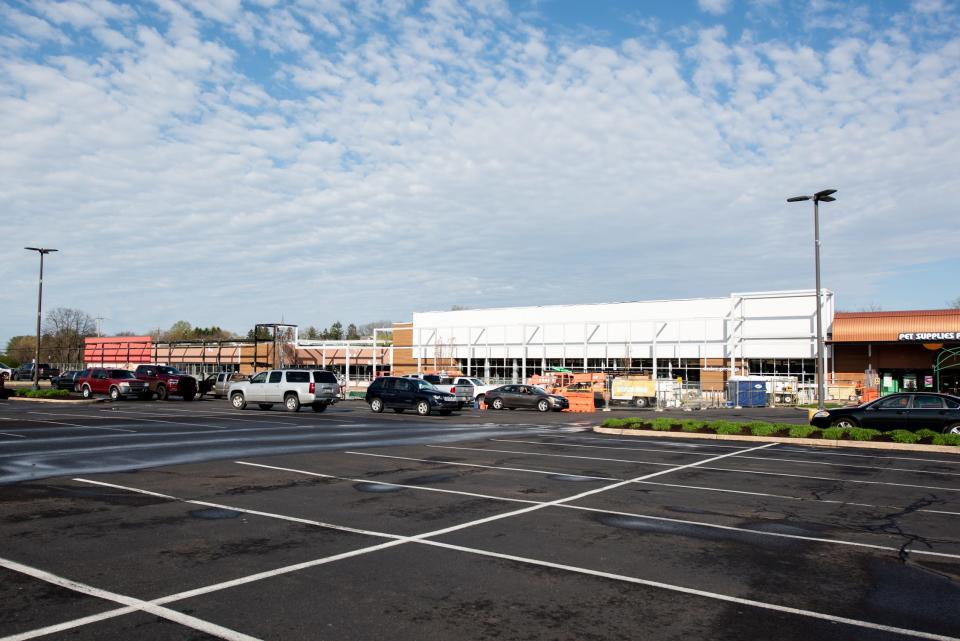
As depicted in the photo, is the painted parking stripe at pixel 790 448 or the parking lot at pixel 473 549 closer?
the parking lot at pixel 473 549

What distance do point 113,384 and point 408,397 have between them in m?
17.7

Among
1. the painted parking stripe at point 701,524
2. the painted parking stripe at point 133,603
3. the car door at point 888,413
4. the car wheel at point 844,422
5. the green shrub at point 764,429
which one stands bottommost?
the painted parking stripe at point 701,524

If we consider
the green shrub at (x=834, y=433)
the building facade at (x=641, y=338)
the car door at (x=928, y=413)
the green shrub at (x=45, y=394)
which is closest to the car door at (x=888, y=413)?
the car door at (x=928, y=413)

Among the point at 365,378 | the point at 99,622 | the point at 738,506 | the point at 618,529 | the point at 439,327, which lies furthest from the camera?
the point at 365,378

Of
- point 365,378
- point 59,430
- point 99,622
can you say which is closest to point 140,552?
point 99,622

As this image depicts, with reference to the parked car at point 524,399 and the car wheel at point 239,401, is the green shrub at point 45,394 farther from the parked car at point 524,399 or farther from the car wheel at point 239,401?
the parked car at point 524,399

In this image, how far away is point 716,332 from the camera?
5841 cm

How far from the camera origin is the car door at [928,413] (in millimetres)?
20703

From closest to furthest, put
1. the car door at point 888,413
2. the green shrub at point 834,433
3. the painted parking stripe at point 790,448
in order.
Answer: the painted parking stripe at point 790,448 → the green shrub at point 834,433 → the car door at point 888,413

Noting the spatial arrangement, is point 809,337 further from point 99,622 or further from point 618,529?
point 99,622

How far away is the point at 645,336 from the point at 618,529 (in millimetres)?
54783

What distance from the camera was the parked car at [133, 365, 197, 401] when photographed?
3994 cm

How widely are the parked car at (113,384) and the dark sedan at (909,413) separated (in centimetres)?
3376

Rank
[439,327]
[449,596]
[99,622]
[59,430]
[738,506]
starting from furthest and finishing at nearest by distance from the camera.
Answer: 1. [439,327]
2. [59,430]
3. [738,506]
4. [449,596]
5. [99,622]
